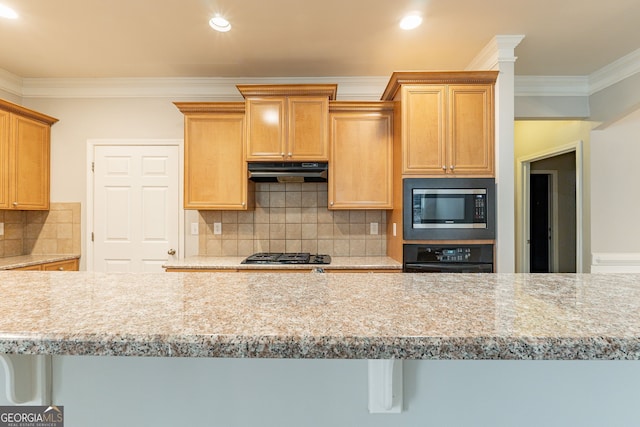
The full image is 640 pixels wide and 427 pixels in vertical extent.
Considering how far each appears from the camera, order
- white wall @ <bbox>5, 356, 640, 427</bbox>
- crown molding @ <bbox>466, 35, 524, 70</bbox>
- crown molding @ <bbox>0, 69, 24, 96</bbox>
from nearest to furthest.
Result: white wall @ <bbox>5, 356, 640, 427</bbox> → crown molding @ <bbox>466, 35, 524, 70</bbox> → crown molding @ <bbox>0, 69, 24, 96</bbox>

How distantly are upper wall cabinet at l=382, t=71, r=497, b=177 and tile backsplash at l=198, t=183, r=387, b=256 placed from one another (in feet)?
2.99

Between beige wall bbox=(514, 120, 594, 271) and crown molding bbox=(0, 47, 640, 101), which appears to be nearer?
crown molding bbox=(0, 47, 640, 101)

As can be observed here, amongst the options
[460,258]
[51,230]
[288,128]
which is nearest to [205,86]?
[288,128]

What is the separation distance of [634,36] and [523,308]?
313cm

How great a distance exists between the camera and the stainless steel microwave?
256 centimetres

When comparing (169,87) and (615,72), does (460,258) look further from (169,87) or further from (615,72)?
(169,87)

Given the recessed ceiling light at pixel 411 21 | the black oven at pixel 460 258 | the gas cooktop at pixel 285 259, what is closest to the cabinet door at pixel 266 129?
the gas cooktop at pixel 285 259

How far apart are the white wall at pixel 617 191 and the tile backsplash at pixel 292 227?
2.13 m

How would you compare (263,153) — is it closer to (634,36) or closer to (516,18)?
(516,18)

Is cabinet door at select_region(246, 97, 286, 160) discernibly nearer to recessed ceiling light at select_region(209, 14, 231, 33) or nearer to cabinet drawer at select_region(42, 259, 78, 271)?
recessed ceiling light at select_region(209, 14, 231, 33)

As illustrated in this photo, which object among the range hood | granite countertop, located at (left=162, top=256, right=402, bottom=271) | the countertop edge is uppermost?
the range hood

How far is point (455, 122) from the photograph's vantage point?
2.59 m

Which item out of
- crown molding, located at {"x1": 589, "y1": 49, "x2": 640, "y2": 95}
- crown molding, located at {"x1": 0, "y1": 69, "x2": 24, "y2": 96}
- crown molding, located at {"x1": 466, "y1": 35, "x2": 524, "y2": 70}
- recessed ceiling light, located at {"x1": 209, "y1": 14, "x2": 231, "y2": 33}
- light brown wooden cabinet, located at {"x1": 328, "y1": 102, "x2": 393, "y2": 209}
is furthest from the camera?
crown molding, located at {"x1": 0, "y1": 69, "x2": 24, "y2": 96}

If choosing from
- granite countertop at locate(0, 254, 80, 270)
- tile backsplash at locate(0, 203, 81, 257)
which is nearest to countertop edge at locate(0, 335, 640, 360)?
granite countertop at locate(0, 254, 80, 270)
